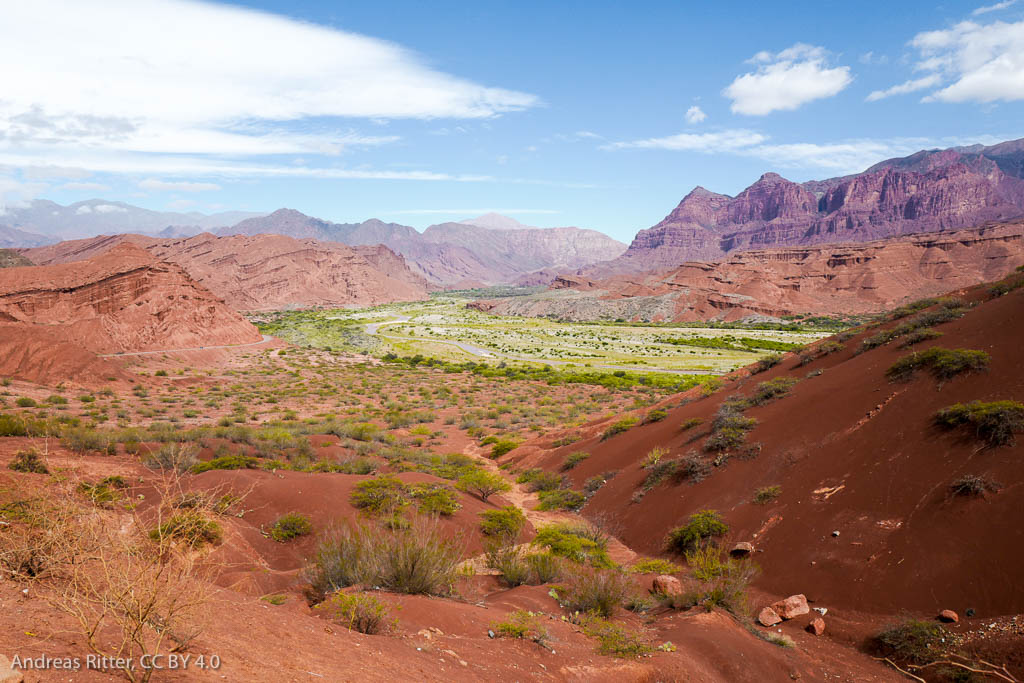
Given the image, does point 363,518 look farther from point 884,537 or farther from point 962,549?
point 962,549

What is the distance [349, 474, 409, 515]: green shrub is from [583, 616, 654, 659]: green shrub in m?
5.31

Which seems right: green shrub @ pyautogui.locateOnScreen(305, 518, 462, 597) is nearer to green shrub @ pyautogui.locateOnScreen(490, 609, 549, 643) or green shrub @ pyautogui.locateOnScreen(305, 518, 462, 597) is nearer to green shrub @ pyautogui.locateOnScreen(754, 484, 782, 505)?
green shrub @ pyautogui.locateOnScreen(490, 609, 549, 643)

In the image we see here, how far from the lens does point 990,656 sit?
6367mm

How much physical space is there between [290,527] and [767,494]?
10632 millimetres

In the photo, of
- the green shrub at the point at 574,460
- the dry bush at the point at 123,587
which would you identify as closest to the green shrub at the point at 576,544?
the green shrub at the point at 574,460

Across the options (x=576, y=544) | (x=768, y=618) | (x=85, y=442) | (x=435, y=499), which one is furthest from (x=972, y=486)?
(x=85, y=442)

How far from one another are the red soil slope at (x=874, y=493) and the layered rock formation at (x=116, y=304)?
172 feet

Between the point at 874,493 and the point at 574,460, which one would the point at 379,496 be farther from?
the point at 874,493

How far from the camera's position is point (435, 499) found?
1230cm

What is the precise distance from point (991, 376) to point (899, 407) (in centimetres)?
181

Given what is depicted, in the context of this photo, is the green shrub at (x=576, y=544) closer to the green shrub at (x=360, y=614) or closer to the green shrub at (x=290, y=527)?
the green shrub at (x=290, y=527)

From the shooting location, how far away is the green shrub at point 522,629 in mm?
6629

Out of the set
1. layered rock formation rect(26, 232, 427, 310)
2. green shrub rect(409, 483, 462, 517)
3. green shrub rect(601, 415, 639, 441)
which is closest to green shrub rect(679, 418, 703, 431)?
green shrub rect(601, 415, 639, 441)

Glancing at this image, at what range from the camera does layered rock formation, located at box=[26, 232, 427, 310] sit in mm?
142125
